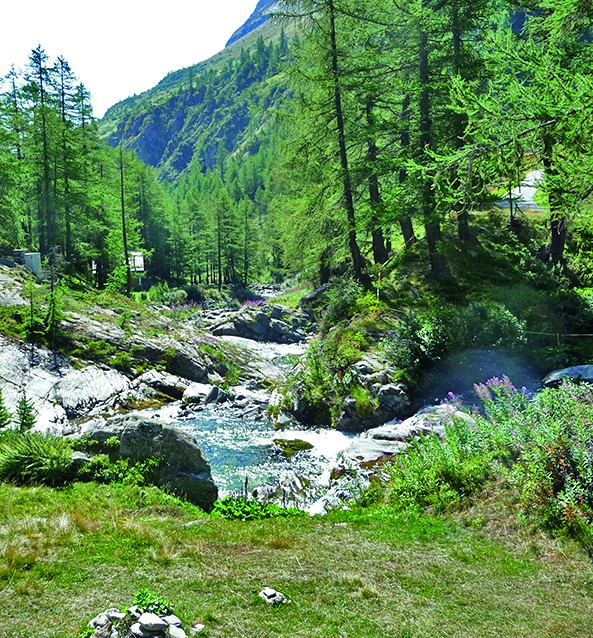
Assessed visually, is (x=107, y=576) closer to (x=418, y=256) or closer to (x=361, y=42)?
(x=418, y=256)


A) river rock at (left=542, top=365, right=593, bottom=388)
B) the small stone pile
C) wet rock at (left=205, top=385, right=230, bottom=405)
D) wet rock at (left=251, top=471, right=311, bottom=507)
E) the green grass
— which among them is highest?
the small stone pile

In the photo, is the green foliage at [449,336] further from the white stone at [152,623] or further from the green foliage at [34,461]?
the white stone at [152,623]

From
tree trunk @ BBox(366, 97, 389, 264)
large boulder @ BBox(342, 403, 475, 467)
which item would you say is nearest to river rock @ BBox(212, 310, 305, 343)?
tree trunk @ BBox(366, 97, 389, 264)

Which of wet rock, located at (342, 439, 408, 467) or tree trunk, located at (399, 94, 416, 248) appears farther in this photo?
tree trunk, located at (399, 94, 416, 248)

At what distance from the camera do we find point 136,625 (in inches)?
167

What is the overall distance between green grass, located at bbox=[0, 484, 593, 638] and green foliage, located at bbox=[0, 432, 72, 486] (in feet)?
3.71

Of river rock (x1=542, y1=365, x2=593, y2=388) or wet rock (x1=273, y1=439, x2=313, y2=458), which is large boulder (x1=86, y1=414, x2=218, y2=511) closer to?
wet rock (x1=273, y1=439, x2=313, y2=458)

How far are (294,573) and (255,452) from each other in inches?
367

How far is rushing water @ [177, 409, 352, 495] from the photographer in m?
12.9

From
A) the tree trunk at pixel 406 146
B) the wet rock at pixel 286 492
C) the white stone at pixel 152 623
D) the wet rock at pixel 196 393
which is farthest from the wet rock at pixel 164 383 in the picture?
the white stone at pixel 152 623

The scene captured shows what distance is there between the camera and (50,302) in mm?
22297

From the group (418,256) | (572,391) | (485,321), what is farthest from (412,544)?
(418,256)

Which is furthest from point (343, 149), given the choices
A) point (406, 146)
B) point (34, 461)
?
point (34, 461)

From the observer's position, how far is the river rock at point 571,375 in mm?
12436
